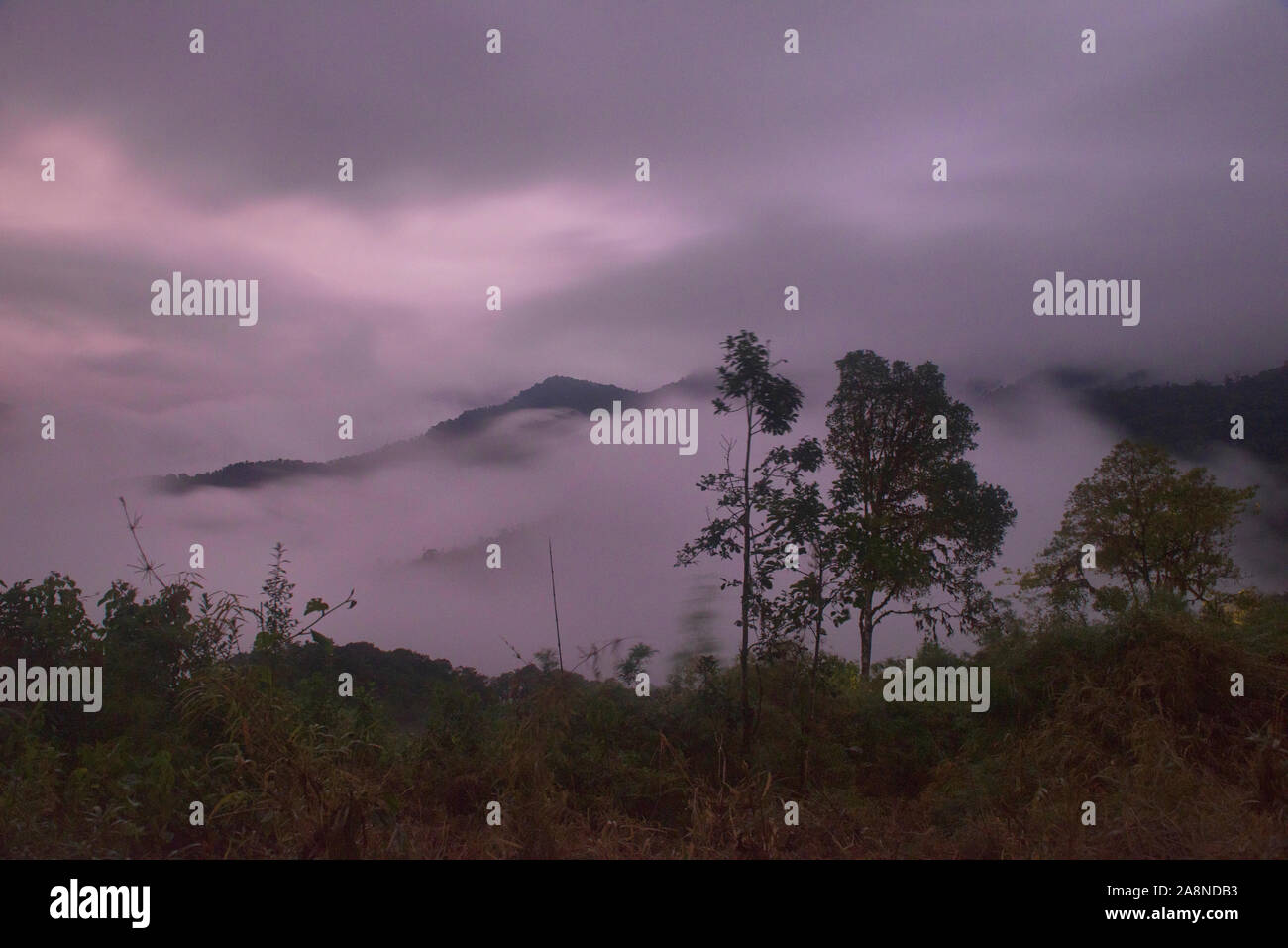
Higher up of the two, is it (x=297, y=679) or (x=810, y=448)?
(x=810, y=448)

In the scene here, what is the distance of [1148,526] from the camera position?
11.3 meters

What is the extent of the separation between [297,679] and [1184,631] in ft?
25.8

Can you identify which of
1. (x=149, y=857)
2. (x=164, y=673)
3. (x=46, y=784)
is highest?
(x=164, y=673)

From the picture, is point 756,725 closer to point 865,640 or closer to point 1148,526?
point 865,640

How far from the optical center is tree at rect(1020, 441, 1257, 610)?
11.0 meters

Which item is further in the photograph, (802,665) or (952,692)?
(952,692)

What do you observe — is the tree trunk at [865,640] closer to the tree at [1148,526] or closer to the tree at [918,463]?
the tree at [918,463]

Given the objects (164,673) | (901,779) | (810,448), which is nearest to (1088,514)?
(901,779)

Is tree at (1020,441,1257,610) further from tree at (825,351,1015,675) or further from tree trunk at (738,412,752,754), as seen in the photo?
tree trunk at (738,412,752,754)

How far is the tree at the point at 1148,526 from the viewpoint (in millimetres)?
10982

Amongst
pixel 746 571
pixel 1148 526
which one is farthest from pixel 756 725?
pixel 1148 526
